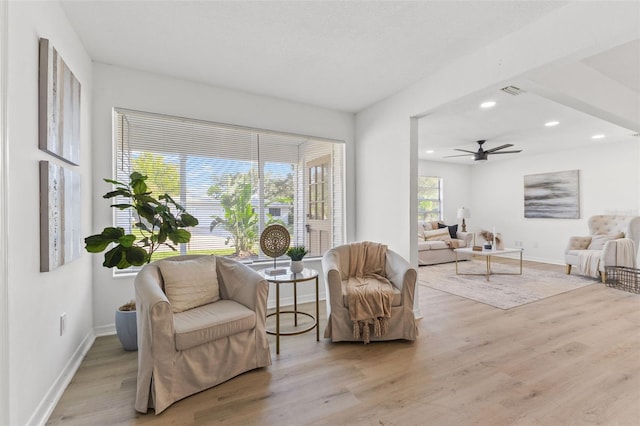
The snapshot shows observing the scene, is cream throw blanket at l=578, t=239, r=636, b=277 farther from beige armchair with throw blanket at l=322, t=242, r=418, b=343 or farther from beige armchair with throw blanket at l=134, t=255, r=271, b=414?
beige armchair with throw blanket at l=134, t=255, r=271, b=414

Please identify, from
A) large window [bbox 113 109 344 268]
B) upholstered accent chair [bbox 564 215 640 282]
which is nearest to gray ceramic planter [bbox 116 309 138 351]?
large window [bbox 113 109 344 268]

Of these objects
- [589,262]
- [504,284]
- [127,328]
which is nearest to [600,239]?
[589,262]

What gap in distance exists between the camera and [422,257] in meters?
6.32

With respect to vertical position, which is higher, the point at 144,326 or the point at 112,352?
the point at 144,326

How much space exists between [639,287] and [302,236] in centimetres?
490

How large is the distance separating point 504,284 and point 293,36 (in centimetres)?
455

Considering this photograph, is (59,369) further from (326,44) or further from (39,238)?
(326,44)

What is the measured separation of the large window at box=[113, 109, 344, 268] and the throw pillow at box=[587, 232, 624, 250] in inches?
184

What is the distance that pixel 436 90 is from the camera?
9.52 ft

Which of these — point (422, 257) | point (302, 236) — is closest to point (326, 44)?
point (302, 236)

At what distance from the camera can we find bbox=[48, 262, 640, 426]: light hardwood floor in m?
1.69

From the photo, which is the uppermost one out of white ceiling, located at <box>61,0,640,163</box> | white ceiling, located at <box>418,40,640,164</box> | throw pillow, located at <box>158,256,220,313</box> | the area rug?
white ceiling, located at <box>61,0,640,163</box>

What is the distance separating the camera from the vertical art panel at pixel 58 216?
1719mm

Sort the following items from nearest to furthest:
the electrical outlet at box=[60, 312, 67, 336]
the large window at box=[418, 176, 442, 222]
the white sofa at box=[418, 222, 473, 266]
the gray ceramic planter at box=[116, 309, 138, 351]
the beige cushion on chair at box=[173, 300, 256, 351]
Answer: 1. the beige cushion on chair at box=[173, 300, 256, 351]
2. the electrical outlet at box=[60, 312, 67, 336]
3. the gray ceramic planter at box=[116, 309, 138, 351]
4. the white sofa at box=[418, 222, 473, 266]
5. the large window at box=[418, 176, 442, 222]
